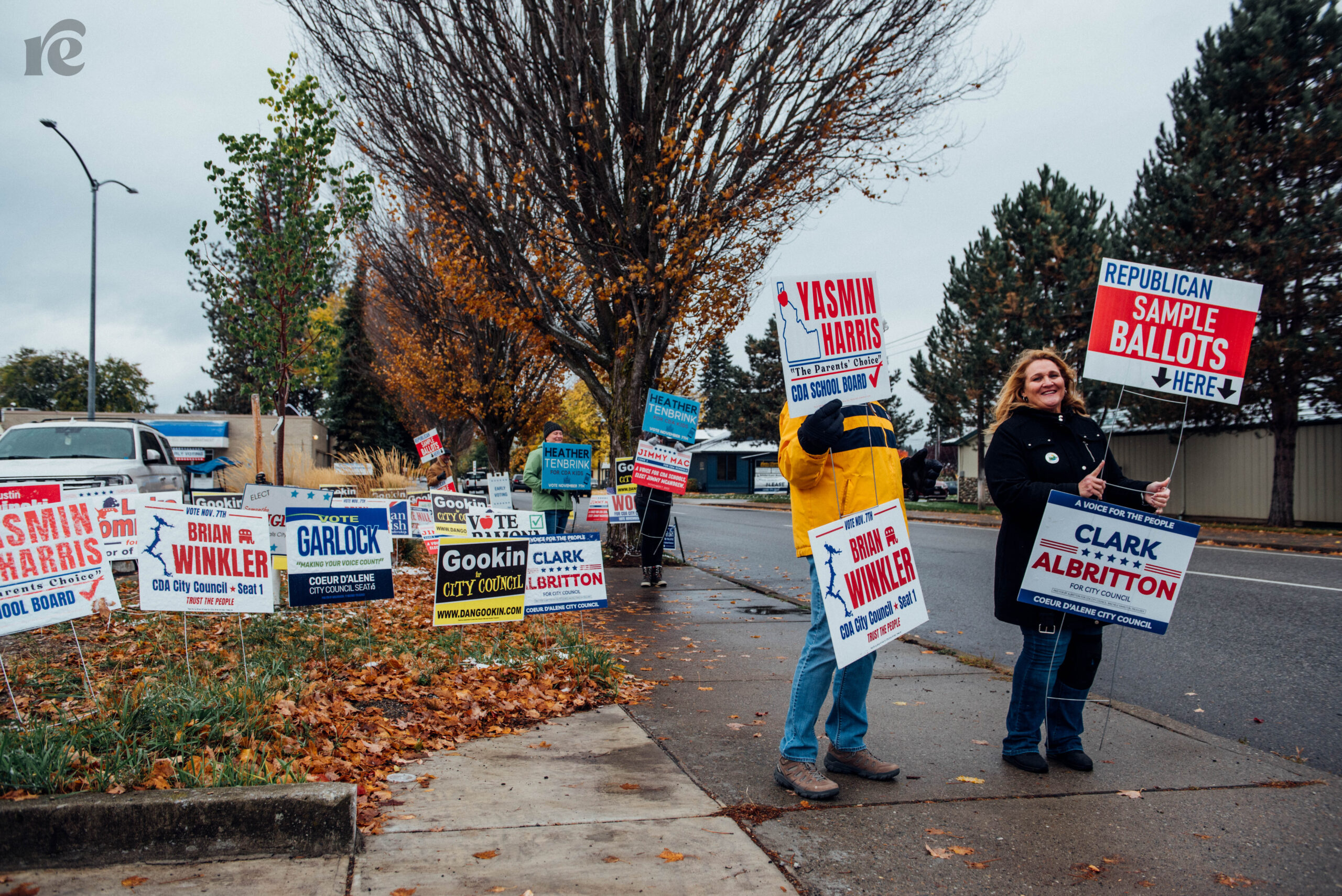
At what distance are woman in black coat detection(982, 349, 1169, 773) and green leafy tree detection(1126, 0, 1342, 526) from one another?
19.2m

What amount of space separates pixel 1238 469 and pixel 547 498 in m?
22.1

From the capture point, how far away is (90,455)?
1205 centimetres

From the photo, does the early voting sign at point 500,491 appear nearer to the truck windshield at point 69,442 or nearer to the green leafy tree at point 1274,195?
the truck windshield at point 69,442

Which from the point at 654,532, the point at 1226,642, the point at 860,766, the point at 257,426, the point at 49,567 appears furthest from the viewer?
the point at 257,426

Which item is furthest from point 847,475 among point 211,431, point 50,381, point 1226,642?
point 50,381

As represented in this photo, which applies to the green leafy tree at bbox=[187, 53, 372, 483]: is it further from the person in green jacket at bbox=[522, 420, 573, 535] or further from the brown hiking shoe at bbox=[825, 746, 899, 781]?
the brown hiking shoe at bbox=[825, 746, 899, 781]

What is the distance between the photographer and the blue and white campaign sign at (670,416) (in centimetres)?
1214

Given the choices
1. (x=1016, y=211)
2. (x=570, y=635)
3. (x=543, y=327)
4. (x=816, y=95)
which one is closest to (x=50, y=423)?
(x=543, y=327)

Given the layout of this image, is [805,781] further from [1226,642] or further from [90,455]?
[90,455]

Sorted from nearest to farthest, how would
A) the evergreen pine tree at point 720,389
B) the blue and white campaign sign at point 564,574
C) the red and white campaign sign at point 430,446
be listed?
the blue and white campaign sign at point 564,574 → the red and white campaign sign at point 430,446 → the evergreen pine tree at point 720,389

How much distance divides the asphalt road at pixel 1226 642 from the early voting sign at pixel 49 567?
5.29 meters

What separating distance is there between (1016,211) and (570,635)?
97.2ft

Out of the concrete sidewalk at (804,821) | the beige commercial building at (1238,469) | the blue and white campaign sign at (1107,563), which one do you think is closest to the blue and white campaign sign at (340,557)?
the concrete sidewalk at (804,821)

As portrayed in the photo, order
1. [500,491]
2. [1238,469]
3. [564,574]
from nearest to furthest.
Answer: [564,574] → [500,491] → [1238,469]
